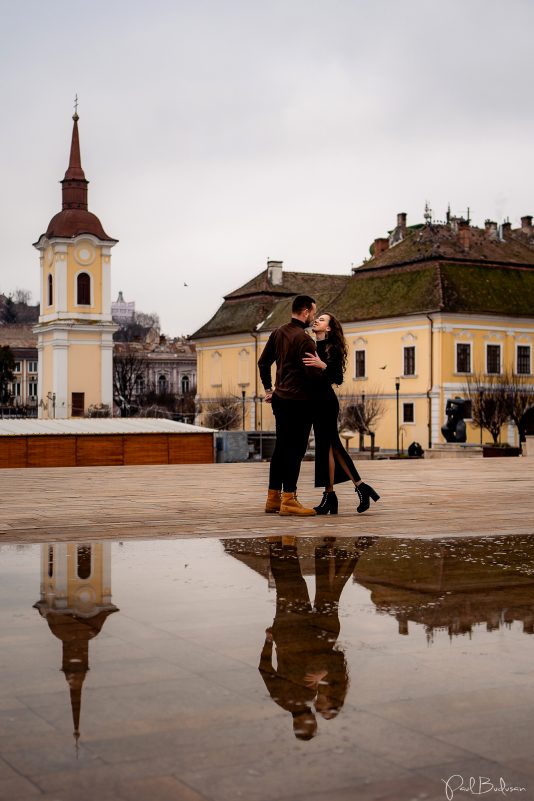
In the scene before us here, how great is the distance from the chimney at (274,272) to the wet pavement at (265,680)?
82.1 metres

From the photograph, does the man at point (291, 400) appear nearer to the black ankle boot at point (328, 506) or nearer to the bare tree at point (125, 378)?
the black ankle boot at point (328, 506)

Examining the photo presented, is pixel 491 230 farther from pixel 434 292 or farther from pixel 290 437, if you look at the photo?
pixel 290 437

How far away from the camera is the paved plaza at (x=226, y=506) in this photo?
27.5 feet

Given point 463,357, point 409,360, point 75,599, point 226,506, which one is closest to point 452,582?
point 75,599

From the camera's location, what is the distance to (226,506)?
10.3m

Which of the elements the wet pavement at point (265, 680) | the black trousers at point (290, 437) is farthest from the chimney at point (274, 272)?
the wet pavement at point (265, 680)

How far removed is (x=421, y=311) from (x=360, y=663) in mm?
64779

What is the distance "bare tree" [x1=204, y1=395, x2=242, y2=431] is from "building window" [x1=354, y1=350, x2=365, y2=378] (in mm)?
12076

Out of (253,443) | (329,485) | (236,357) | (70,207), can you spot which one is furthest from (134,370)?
(329,485)

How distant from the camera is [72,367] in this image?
96.6 m

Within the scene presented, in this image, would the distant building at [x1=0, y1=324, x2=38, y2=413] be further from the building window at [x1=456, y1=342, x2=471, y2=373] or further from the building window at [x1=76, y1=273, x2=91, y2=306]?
the building window at [x1=456, y1=342, x2=471, y2=373]

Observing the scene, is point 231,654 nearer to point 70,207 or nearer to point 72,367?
point 72,367

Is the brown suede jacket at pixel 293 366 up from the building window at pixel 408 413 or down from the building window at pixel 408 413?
down

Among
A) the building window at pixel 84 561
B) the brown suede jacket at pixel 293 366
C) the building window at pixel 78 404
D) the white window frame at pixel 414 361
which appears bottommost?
the building window at pixel 84 561
